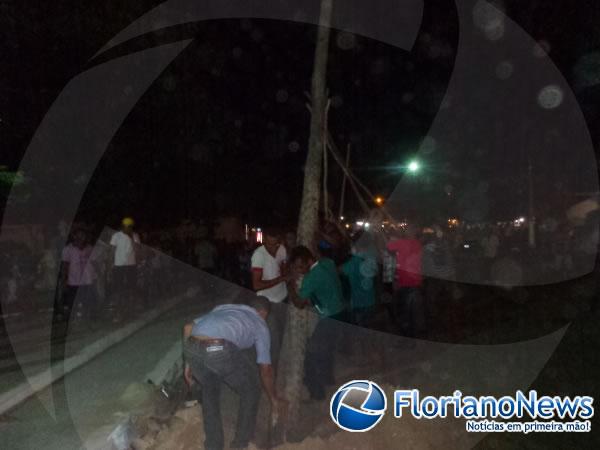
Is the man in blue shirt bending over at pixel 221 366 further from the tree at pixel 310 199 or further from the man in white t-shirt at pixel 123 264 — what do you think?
the man in white t-shirt at pixel 123 264

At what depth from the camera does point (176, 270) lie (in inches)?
746

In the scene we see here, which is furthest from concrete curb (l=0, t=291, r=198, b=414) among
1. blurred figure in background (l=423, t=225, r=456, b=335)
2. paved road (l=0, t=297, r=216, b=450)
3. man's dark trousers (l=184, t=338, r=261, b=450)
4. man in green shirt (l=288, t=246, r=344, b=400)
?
blurred figure in background (l=423, t=225, r=456, b=335)

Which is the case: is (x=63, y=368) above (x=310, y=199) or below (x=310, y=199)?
below

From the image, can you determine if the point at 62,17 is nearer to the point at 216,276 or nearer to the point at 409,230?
the point at 409,230

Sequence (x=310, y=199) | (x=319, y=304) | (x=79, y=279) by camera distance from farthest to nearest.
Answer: (x=79, y=279)
(x=319, y=304)
(x=310, y=199)

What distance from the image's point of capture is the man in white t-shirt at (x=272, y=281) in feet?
23.2

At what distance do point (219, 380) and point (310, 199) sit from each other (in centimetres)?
161

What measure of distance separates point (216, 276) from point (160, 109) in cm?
591

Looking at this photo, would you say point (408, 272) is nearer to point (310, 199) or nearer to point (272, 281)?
point (272, 281)

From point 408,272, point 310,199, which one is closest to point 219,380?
point 310,199

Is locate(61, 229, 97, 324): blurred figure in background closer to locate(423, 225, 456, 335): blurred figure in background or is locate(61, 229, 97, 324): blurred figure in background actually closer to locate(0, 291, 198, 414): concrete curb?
locate(0, 291, 198, 414): concrete curb

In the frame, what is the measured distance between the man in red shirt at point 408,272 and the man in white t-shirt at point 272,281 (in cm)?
195

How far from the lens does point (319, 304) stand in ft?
20.1

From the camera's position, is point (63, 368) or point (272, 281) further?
point (63, 368)
